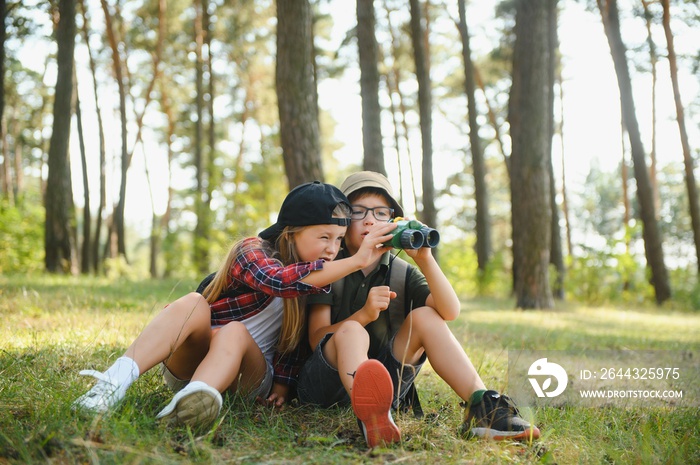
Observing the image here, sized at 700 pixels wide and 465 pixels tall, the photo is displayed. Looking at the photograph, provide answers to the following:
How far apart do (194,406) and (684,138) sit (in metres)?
14.4

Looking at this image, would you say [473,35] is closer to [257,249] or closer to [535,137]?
[535,137]

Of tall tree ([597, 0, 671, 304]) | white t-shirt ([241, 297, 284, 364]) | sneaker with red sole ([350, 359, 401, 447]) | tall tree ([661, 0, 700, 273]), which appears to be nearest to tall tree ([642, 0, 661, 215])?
tall tree ([661, 0, 700, 273])

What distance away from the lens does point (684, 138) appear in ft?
44.5

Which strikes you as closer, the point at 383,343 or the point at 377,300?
the point at 377,300

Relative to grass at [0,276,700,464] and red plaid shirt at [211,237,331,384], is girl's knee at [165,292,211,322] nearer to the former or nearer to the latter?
red plaid shirt at [211,237,331,384]

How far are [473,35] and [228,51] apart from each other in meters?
7.11

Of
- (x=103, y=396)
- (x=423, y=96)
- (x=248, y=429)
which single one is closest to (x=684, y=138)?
(x=423, y=96)

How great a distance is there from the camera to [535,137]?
9086 millimetres

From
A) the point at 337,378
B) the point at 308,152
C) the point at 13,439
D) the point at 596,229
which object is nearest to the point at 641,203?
the point at 308,152

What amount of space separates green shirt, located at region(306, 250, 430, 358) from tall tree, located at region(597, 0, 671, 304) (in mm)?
11549

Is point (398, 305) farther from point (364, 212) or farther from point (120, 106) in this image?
point (120, 106)

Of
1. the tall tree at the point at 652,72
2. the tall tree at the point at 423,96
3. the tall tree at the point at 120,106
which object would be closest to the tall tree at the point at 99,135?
the tall tree at the point at 120,106

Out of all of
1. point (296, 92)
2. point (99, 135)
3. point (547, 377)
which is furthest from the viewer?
point (99, 135)

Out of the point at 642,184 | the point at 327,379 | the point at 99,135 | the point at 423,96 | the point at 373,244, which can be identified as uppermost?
the point at 99,135
